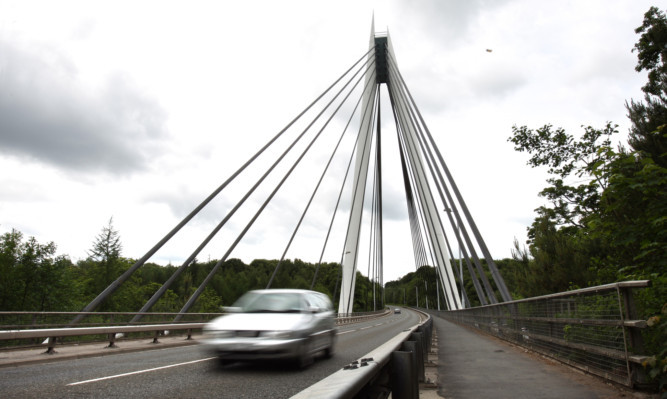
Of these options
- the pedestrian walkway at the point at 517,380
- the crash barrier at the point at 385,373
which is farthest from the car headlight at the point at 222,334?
the crash barrier at the point at 385,373

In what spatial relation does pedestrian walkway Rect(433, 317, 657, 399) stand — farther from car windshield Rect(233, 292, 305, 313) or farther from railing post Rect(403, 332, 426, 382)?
car windshield Rect(233, 292, 305, 313)

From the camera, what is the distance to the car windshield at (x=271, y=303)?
775 cm

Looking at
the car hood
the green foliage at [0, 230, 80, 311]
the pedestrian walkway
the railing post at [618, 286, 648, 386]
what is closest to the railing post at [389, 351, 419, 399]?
the pedestrian walkway

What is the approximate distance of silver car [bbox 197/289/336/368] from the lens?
670cm

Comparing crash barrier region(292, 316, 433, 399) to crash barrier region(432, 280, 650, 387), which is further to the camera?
crash barrier region(432, 280, 650, 387)

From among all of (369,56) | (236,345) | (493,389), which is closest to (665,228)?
(493,389)

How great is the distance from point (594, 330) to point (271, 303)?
16.3ft

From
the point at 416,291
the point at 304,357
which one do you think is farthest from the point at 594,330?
the point at 416,291

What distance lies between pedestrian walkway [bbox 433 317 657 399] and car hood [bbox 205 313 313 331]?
234 cm

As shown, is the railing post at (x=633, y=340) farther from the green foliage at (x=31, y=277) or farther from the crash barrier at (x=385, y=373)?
the green foliage at (x=31, y=277)

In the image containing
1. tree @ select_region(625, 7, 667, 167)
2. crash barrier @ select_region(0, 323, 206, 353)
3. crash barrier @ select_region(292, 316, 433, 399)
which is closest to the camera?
crash barrier @ select_region(292, 316, 433, 399)

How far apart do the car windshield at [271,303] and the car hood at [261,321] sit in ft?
0.82

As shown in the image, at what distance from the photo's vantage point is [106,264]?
5169cm

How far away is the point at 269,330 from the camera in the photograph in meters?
6.79
